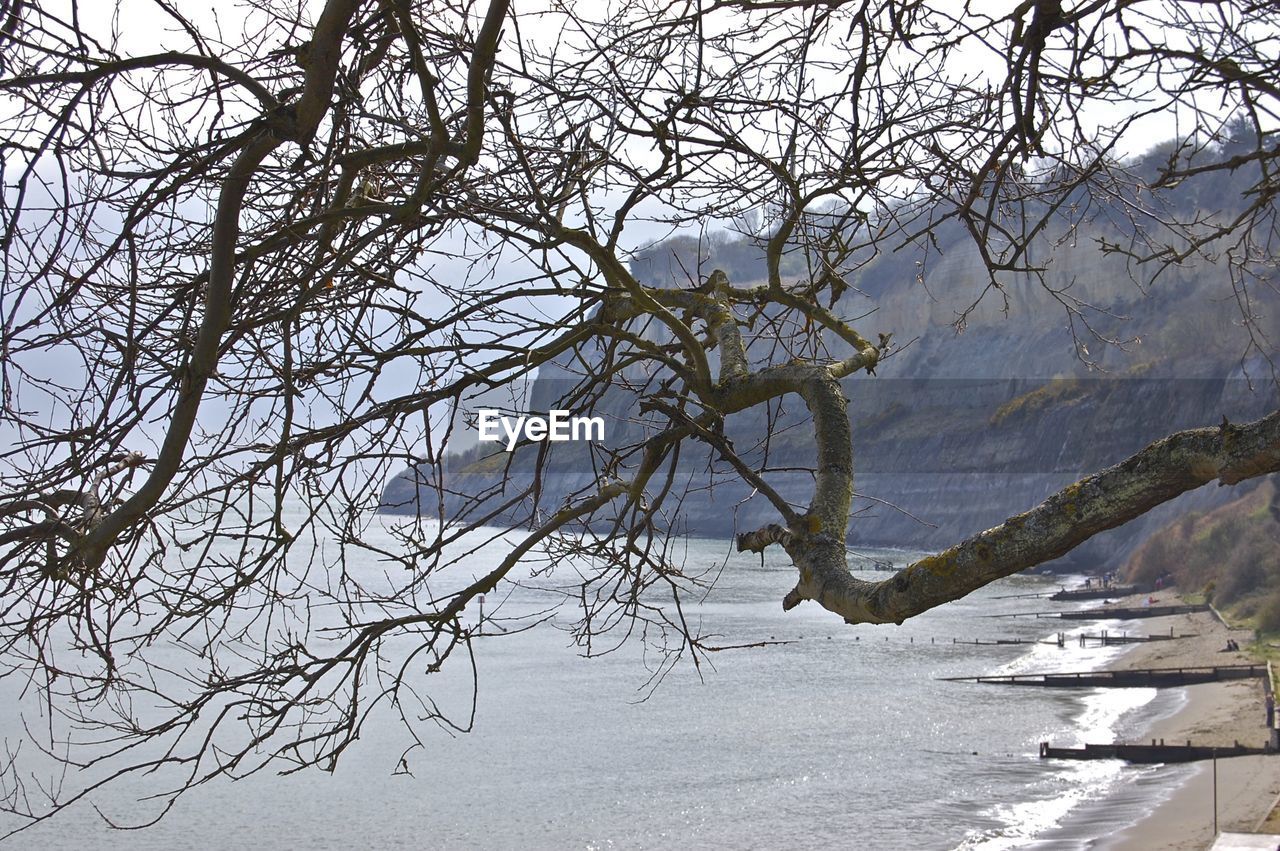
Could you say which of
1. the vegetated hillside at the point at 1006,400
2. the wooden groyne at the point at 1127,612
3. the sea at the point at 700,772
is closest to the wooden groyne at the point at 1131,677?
the sea at the point at 700,772

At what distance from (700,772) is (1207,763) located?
993 cm

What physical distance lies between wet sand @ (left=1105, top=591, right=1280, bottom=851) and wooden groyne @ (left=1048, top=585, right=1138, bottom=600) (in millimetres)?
16731

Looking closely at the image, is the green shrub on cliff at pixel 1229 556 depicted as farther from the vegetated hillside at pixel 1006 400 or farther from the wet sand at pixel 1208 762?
the wet sand at pixel 1208 762

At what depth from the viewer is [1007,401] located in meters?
81.1

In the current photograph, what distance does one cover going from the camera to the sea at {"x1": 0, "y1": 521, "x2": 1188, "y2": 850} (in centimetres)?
2008

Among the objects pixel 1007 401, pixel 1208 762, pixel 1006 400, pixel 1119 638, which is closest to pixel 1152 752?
pixel 1208 762

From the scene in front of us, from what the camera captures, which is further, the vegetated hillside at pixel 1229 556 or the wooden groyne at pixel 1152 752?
the vegetated hillside at pixel 1229 556

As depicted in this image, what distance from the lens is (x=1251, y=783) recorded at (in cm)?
2133

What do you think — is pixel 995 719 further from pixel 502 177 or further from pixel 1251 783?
pixel 502 177

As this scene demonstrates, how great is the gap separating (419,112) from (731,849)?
703 inches

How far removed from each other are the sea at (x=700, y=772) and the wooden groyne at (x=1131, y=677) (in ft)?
1.87

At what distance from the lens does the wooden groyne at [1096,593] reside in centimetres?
5641

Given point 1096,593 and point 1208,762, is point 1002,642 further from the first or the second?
point 1208,762

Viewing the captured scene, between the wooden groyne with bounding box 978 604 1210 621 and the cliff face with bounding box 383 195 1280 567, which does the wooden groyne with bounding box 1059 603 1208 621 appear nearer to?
the wooden groyne with bounding box 978 604 1210 621
